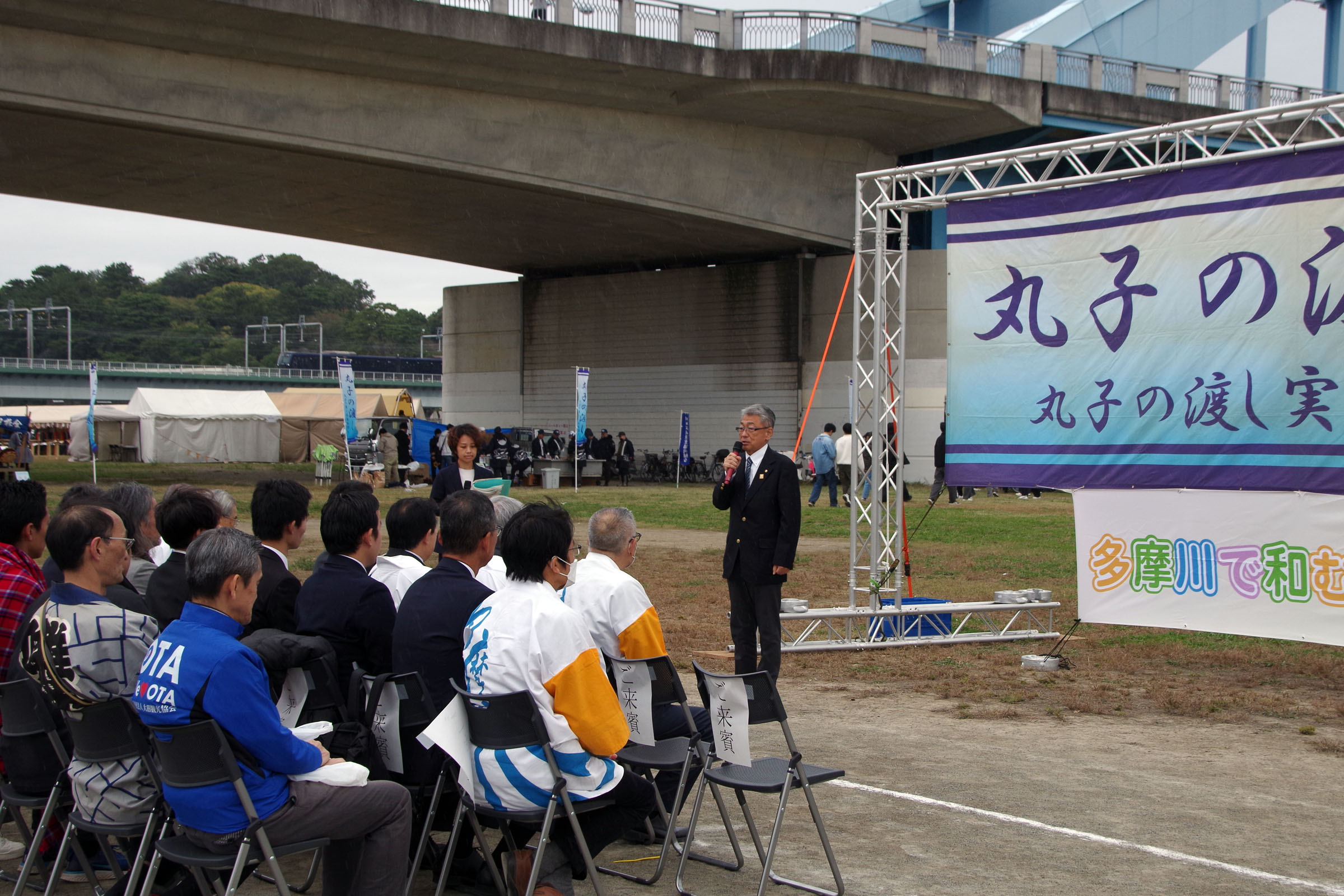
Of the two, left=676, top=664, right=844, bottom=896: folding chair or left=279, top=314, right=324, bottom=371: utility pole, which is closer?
left=676, top=664, right=844, bottom=896: folding chair

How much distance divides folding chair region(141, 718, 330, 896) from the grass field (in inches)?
187

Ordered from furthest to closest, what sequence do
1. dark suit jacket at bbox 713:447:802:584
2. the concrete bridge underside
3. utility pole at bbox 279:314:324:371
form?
utility pole at bbox 279:314:324:371
the concrete bridge underside
dark suit jacket at bbox 713:447:802:584

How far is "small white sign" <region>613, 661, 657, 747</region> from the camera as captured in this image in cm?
419

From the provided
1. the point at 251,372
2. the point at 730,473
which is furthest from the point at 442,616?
the point at 251,372

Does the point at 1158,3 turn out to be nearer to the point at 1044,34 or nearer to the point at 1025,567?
the point at 1044,34

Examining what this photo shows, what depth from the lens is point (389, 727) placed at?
13.0ft

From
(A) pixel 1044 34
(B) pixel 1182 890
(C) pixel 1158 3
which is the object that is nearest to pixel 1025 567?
(B) pixel 1182 890

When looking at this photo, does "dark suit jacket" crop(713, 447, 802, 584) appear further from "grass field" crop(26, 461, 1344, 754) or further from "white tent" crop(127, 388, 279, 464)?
"white tent" crop(127, 388, 279, 464)

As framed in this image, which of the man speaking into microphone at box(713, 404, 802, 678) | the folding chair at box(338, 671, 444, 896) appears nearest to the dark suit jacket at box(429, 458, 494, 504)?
the man speaking into microphone at box(713, 404, 802, 678)

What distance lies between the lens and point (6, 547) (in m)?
4.34

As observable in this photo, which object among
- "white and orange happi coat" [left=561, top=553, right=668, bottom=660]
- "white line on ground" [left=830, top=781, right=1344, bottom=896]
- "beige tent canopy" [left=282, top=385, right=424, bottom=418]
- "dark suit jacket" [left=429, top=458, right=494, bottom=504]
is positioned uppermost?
"beige tent canopy" [left=282, top=385, right=424, bottom=418]

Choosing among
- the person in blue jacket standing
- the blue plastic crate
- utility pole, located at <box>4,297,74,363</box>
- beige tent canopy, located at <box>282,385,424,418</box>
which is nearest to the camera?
the blue plastic crate

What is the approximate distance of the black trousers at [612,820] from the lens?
12.5 ft

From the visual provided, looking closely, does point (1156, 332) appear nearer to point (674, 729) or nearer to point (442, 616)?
point (674, 729)
